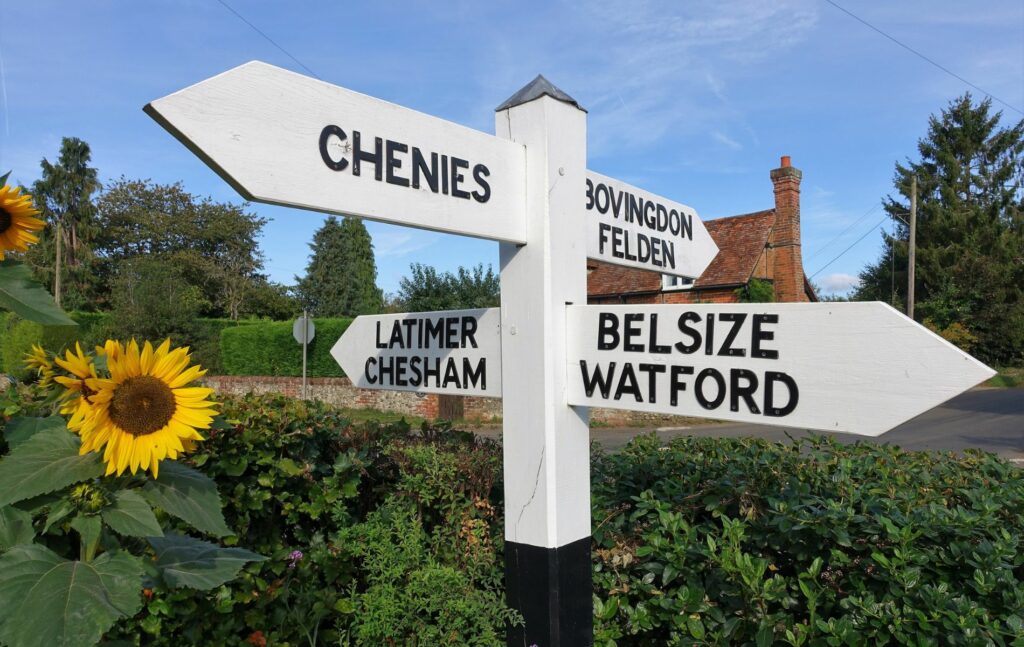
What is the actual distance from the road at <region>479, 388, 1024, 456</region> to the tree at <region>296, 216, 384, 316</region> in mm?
30564

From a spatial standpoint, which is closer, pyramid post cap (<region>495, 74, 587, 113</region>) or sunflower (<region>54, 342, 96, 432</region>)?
sunflower (<region>54, 342, 96, 432</region>)

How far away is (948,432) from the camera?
1585cm

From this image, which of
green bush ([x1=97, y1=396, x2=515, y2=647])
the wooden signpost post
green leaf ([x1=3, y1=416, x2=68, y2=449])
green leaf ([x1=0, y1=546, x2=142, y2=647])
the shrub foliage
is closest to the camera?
green leaf ([x1=0, y1=546, x2=142, y2=647])

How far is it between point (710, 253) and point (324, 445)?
179 cm

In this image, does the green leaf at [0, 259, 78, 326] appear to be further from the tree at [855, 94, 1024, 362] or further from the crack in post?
the tree at [855, 94, 1024, 362]

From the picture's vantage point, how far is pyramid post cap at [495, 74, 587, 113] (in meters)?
2.01

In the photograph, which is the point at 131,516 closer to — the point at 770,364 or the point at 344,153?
the point at 344,153

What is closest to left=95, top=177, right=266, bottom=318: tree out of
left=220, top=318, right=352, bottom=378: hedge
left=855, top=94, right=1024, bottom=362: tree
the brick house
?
left=220, top=318, right=352, bottom=378: hedge

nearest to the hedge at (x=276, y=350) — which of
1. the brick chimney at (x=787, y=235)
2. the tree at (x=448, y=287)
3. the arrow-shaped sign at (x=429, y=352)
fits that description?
the tree at (x=448, y=287)

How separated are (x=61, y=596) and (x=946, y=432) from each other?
18.5 m

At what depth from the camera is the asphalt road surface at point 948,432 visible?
13625 millimetres

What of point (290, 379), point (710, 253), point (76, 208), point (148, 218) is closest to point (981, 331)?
point (290, 379)

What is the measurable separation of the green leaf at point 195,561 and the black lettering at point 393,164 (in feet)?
3.04

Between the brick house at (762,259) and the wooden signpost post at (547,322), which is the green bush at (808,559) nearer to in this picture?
the wooden signpost post at (547,322)
